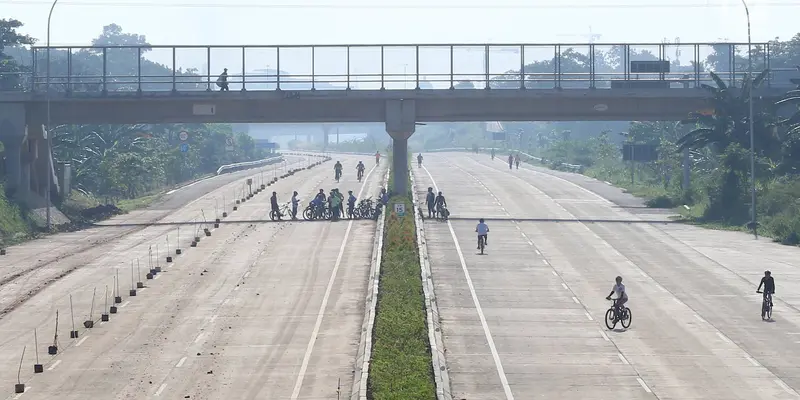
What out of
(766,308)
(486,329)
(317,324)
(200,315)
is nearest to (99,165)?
(200,315)

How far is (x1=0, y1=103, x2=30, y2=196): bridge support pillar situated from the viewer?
65.6m

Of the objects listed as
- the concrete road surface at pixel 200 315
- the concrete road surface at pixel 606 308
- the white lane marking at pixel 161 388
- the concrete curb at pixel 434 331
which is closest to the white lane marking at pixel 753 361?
the concrete road surface at pixel 606 308

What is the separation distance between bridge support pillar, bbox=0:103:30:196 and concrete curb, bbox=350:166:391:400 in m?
22.8

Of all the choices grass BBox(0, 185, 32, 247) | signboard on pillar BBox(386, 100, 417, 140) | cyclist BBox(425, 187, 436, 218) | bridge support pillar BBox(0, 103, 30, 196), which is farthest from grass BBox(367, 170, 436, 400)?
bridge support pillar BBox(0, 103, 30, 196)

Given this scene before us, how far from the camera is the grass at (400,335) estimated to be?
24.3 m

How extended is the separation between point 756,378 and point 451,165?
348 feet

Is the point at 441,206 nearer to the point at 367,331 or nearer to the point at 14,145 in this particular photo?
the point at 14,145

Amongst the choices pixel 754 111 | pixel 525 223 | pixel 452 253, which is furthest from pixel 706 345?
pixel 754 111

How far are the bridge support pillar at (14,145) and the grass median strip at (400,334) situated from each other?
26.1 m

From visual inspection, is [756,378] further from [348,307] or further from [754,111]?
[754,111]

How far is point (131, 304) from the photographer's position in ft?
126

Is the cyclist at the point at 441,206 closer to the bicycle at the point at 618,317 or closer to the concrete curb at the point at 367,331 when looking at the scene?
the concrete curb at the point at 367,331

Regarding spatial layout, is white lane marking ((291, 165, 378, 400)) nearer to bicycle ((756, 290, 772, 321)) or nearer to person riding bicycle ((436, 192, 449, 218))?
person riding bicycle ((436, 192, 449, 218))

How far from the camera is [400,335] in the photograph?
30.1 m
